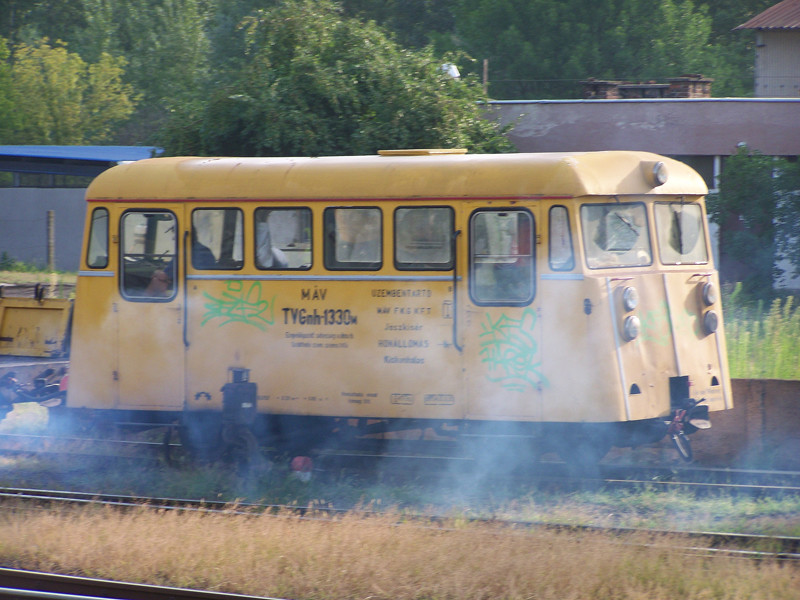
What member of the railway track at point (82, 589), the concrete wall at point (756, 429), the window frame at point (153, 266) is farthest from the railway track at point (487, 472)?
the railway track at point (82, 589)

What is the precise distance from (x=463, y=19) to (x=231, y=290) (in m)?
37.5

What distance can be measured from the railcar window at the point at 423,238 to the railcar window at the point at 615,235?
3.86ft

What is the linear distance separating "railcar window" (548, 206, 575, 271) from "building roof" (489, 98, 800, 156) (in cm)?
→ 1302

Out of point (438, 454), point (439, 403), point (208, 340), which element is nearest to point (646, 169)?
point (439, 403)

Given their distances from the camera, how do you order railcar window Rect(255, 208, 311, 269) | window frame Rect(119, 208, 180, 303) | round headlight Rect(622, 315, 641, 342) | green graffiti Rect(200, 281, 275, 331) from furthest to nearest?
window frame Rect(119, 208, 180, 303)
green graffiti Rect(200, 281, 275, 331)
railcar window Rect(255, 208, 311, 269)
round headlight Rect(622, 315, 641, 342)

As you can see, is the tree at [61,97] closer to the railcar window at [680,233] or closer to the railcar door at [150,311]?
the railcar door at [150,311]

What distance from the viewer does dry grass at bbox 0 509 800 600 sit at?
6.13m

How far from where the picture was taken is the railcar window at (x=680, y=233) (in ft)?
29.4

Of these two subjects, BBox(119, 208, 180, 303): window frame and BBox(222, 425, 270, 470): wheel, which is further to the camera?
BBox(119, 208, 180, 303): window frame

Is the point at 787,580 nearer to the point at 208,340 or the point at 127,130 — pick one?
the point at 208,340

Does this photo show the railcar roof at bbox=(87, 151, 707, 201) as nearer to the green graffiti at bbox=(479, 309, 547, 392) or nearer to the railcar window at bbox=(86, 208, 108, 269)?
the railcar window at bbox=(86, 208, 108, 269)

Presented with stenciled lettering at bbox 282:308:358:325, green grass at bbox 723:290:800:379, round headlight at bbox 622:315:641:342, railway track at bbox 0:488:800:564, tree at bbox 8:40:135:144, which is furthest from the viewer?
tree at bbox 8:40:135:144

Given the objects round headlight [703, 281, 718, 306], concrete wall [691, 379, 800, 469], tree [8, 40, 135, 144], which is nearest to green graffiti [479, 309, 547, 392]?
round headlight [703, 281, 718, 306]

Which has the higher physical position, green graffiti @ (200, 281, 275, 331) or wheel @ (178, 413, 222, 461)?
green graffiti @ (200, 281, 275, 331)
